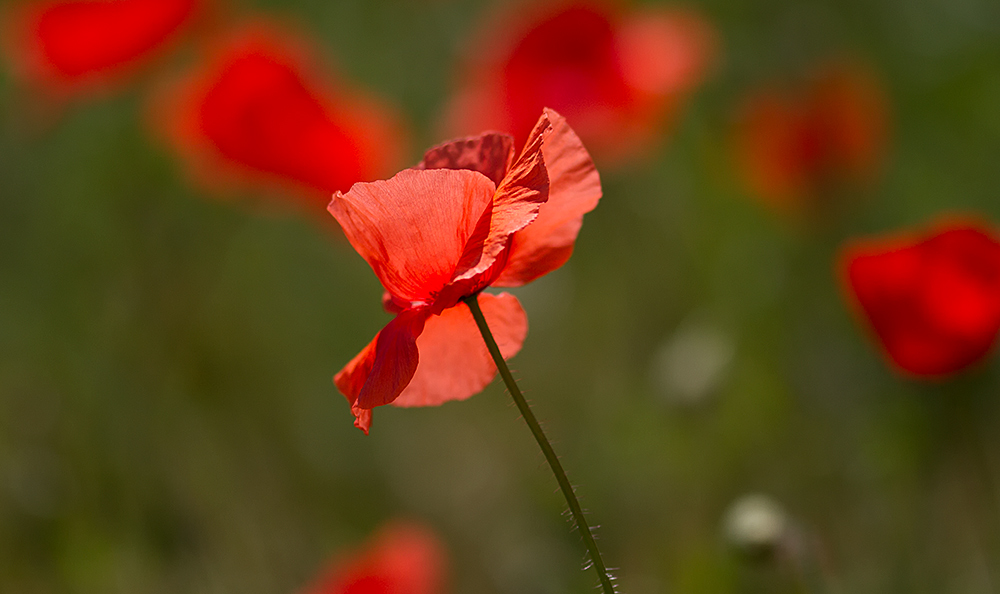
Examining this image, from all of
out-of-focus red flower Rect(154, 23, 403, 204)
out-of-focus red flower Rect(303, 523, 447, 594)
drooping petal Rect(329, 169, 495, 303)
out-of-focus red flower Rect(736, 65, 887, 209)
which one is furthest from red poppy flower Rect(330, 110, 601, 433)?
out-of-focus red flower Rect(736, 65, 887, 209)

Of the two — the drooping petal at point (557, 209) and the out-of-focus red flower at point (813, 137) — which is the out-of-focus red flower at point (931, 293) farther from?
the out-of-focus red flower at point (813, 137)

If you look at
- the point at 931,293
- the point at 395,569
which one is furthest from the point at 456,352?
the point at 931,293

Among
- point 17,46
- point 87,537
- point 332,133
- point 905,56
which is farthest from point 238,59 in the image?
point 905,56

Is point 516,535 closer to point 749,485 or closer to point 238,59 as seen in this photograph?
point 749,485

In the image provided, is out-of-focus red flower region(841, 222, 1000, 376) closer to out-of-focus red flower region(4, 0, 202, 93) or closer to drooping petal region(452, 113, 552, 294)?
drooping petal region(452, 113, 552, 294)

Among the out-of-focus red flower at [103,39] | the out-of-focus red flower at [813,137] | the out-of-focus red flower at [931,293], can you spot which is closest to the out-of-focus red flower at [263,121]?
the out-of-focus red flower at [103,39]

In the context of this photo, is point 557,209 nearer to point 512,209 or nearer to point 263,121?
point 512,209
